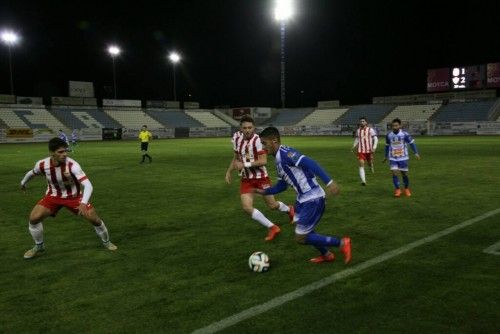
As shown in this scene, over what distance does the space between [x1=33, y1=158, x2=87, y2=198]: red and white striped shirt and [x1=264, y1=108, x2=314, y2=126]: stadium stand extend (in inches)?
2693

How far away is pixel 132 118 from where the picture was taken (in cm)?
6756

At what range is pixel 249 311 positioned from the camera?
475cm

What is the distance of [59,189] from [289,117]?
7165 cm

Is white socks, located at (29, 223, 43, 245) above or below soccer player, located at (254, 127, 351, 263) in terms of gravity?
below

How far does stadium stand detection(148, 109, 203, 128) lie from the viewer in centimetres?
6950

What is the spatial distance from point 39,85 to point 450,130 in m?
66.4

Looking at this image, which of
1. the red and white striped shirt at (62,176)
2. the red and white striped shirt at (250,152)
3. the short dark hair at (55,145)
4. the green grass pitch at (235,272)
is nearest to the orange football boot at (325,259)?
the green grass pitch at (235,272)

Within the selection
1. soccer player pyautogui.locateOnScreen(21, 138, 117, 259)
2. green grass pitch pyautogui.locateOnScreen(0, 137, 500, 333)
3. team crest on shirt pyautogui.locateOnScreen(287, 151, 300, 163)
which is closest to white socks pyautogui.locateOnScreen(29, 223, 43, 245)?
soccer player pyautogui.locateOnScreen(21, 138, 117, 259)

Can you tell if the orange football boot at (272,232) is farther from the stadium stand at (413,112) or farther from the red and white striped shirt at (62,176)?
the stadium stand at (413,112)

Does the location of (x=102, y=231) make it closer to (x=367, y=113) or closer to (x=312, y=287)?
(x=312, y=287)

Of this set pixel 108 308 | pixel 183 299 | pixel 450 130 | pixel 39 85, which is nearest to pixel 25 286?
pixel 108 308

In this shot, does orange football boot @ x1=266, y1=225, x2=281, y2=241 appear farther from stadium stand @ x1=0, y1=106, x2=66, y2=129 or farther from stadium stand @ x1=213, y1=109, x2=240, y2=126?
stadium stand @ x1=213, y1=109, x2=240, y2=126

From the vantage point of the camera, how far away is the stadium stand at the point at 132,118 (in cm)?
6538

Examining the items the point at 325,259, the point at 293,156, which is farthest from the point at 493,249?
the point at 293,156
